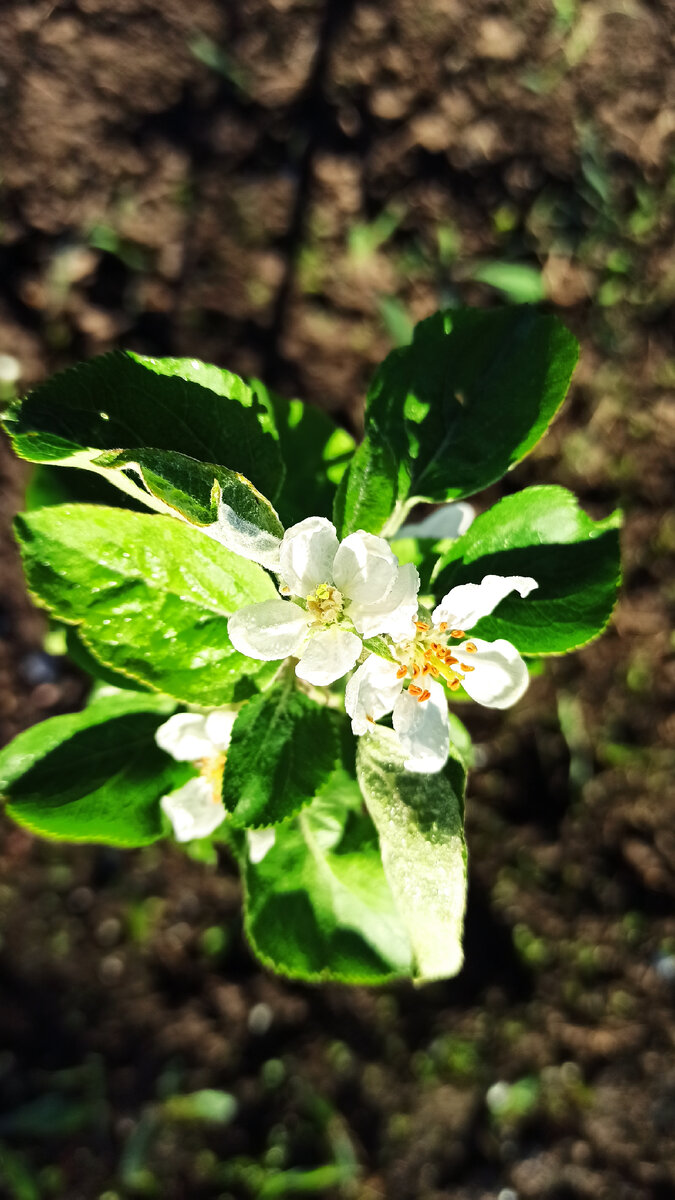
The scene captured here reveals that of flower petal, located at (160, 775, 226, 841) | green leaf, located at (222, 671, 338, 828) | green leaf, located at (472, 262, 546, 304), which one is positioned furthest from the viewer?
green leaf, located at (472, 262, 546, 304)

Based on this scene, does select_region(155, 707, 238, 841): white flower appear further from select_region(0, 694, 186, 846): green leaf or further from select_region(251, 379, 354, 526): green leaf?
select_region(251, 379, 354, 526): green leaf

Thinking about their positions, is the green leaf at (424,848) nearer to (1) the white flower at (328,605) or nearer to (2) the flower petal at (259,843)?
(1) the white flower at (328,605)

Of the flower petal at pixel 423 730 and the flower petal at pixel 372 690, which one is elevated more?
the flower petal at pixel 372 690

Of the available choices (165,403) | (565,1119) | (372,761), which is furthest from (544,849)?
(165,403)

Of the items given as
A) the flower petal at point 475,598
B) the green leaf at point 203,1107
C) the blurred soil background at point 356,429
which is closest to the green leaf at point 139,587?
the flower petal at point 475,598

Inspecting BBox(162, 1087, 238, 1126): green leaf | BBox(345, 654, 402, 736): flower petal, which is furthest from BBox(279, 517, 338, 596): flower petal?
BBox(162, 1087, 238, 1126): green leaf

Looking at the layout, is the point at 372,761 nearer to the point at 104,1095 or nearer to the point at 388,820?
the point at 388,820

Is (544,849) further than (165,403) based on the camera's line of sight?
Yes
